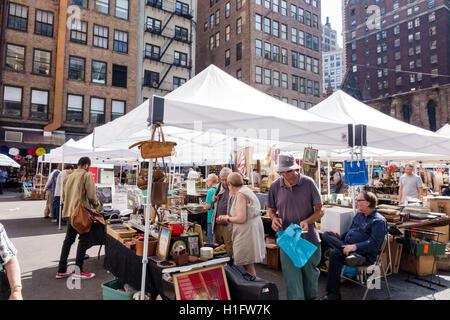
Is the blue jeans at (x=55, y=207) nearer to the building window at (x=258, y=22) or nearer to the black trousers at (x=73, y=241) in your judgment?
the black trousers at (x=73, y=241)

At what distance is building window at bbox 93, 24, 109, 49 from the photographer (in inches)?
982

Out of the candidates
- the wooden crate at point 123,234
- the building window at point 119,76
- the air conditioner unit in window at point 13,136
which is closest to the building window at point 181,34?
the building window at point 119,76

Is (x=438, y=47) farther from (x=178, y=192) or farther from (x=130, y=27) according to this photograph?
(x=178, y=192)

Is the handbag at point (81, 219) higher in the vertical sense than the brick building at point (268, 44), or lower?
lower

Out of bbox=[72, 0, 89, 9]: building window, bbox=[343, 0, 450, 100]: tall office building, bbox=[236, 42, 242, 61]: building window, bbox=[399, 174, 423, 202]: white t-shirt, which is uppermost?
bbox=[343, 0, 450, 100]: tall office building

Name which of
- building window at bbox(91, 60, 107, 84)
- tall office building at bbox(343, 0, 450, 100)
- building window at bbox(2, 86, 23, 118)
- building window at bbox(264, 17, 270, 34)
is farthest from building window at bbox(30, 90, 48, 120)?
tall office building at bbox(343, 0, 450, 100)

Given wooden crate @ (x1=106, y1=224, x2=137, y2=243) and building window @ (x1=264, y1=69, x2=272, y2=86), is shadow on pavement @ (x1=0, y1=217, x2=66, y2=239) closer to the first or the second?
wooden crate @ (x1=106, y1=224, x2=137, y2=243)

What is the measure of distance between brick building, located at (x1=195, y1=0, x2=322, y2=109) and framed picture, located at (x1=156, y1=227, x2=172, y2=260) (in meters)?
32.9

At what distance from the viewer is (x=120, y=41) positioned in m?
26.1

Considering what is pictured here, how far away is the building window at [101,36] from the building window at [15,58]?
5.46 metres

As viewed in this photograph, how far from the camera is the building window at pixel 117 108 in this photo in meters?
25.5

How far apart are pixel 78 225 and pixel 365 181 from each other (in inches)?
202

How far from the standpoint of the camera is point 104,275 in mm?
5465

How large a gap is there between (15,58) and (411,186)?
86.8ft
